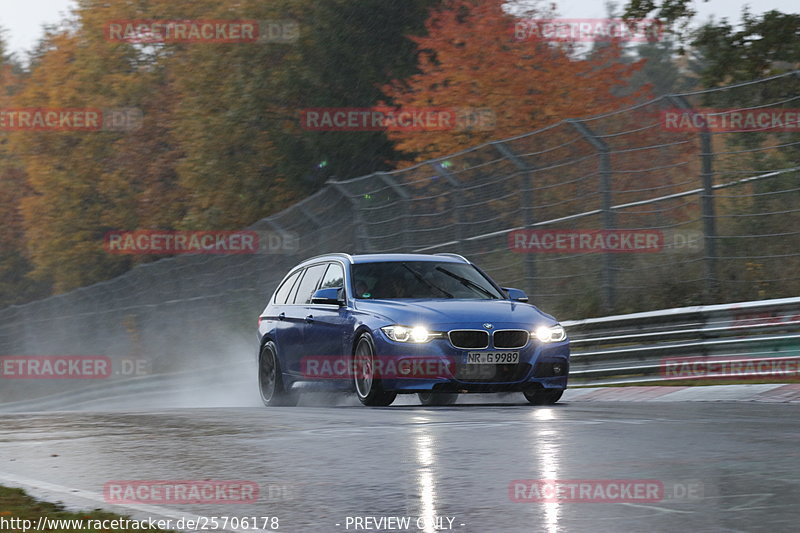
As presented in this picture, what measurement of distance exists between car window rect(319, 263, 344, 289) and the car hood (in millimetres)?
1077

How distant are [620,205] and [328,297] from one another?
469 cm

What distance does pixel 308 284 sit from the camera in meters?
16.0

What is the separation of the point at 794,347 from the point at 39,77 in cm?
5149

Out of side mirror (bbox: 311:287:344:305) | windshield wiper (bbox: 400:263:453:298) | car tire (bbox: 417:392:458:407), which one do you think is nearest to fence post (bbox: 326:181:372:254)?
car tire (bbox: 417:392:458:407)

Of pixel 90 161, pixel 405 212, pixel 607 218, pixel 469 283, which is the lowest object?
pixel 469 283

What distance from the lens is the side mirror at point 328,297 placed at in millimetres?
14266

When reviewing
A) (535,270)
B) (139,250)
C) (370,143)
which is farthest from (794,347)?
(139,250)

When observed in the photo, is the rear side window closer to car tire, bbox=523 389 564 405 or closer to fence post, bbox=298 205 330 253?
car tire, bbox=523 389 564 405

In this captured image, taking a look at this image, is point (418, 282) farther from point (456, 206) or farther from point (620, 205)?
point (456, 206)

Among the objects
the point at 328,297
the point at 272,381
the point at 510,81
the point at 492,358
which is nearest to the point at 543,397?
the point at 492,358

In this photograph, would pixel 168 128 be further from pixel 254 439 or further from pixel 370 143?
pixel 254 439

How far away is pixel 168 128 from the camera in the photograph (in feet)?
177

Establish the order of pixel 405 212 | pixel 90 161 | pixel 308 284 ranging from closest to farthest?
pixel 308 284 → pixel 405 212 → pixel 90 161

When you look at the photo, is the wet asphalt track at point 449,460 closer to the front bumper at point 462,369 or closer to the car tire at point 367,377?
the front bumper at point 462,369
